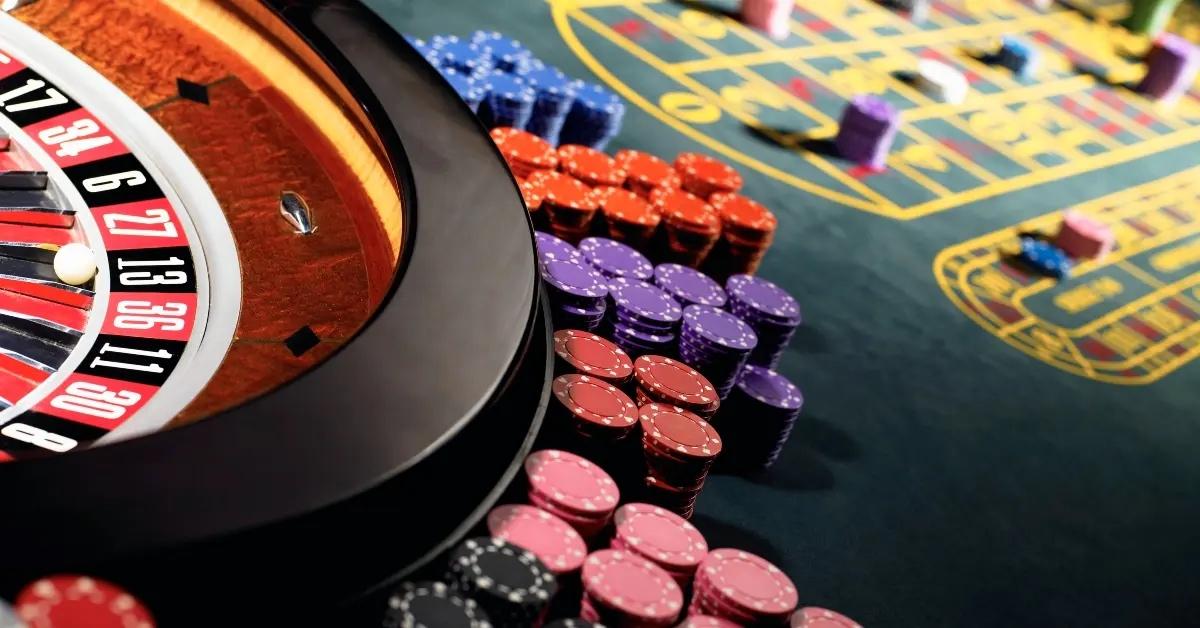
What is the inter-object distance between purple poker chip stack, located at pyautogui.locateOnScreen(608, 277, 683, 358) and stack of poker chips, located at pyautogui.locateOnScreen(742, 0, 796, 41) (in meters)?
5.37

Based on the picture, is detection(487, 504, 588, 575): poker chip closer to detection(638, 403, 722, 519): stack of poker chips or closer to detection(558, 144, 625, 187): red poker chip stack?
detection(638, 403, 722, 519): stack of poker chips

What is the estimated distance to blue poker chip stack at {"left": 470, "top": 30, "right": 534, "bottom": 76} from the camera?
5898 mm

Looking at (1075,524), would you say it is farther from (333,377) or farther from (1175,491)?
(333,377)

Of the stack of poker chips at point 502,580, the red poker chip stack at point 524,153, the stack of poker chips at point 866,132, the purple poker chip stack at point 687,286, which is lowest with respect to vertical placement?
the stack of poker chips at point 866,132

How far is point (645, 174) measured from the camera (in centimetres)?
504

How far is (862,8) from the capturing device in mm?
10188

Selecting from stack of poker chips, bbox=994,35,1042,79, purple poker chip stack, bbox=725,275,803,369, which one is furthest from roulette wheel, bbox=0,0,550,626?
stack of poker chips, bbox=994,35,1042,79

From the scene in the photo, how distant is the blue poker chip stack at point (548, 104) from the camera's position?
557cm

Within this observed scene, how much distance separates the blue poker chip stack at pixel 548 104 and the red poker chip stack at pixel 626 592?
309 centimetres

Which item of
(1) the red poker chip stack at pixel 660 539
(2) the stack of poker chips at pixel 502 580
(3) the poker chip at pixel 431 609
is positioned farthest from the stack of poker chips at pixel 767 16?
(3) the poker chip at pixel 431 609

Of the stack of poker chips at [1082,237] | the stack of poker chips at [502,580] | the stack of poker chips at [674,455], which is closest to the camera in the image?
the stack of poker chips at [502,580]

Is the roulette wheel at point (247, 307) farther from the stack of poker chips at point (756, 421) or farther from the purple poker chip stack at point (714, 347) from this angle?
the stack of poker chips at point (756, 421)

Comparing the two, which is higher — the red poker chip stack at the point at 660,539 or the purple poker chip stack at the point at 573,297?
the purple poker chip stack at the point at 573,297

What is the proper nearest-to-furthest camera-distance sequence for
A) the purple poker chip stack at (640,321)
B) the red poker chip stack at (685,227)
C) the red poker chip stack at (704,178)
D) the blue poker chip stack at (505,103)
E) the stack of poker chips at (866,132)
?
the purple poker chip stack at (640,321)
the red poker chip stack at (685,227)
the red poker chip stack at (704,178)
the blue poker chip stack at (505,103)
the stack of poker chips at (866,132)
